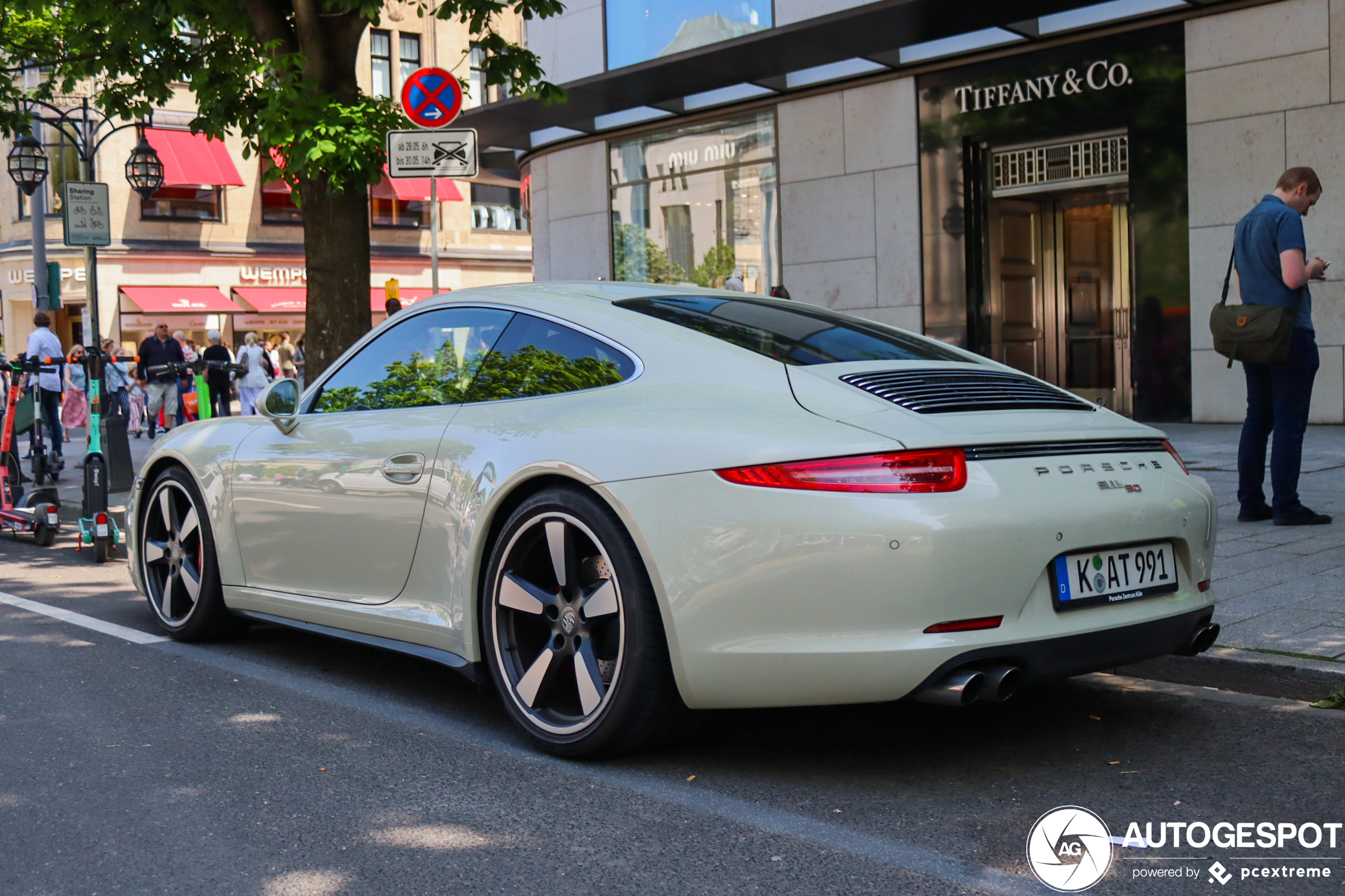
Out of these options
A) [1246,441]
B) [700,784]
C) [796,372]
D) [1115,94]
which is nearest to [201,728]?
[700,784]

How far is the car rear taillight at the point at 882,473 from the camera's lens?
3232mm

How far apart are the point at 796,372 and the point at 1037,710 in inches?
55.1

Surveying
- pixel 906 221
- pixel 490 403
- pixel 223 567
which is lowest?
pixel 223 567

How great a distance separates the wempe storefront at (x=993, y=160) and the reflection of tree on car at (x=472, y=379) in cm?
919

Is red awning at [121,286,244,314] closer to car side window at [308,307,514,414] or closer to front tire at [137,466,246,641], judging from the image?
front tire at [137,466,246,641]

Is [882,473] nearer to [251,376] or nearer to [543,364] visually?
[543,364]

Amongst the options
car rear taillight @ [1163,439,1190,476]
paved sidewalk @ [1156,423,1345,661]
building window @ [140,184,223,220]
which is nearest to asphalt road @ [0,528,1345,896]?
paved sidewalk @ [1156,423,1345,661]

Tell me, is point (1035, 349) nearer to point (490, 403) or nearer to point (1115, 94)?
point (1115, 94)

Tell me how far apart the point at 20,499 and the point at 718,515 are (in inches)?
322

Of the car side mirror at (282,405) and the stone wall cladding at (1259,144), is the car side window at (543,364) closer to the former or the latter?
the car side mirror at (282,405)

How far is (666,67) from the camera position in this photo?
49.1ft

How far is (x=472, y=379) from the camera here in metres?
4.31

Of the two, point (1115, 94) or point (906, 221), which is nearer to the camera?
point (1115, 94)

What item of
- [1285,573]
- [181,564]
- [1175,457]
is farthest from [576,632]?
[1285,573]
